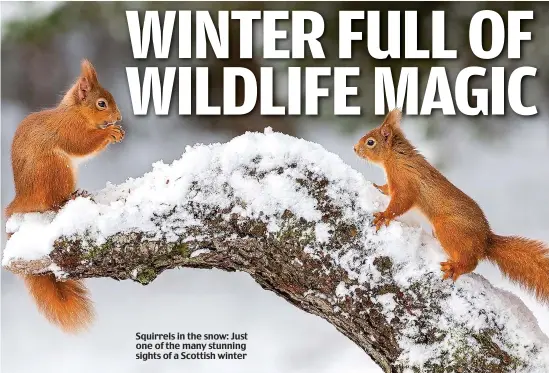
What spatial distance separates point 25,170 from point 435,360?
4.80 feet

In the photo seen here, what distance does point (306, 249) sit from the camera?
2.16m

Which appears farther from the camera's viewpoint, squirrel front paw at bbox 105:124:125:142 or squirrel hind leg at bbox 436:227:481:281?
squirrel front paw at bbox 105:124:125:142

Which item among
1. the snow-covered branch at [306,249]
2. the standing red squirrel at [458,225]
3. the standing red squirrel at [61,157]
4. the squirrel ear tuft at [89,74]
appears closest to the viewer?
the snow-covered branch at [306,249]

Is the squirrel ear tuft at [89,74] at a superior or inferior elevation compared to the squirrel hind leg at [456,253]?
superior

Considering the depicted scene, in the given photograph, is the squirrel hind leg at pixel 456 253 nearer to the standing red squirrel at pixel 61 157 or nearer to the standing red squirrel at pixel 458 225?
the standing red squirrel at pixel 458 225

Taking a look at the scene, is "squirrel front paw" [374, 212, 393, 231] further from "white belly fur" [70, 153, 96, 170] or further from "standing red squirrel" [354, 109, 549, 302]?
"white belly fur" [70, 153, 96, 170]

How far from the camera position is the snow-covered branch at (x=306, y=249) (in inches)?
84.2

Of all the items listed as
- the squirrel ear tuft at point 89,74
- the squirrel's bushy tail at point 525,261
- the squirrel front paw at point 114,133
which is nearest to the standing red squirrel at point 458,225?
the squirrel's bushy tail at point 525,261

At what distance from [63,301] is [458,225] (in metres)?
1.35

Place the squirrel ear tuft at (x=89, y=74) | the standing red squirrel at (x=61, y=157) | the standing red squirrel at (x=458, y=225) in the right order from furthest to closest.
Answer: the squirrel ear tuft at (x=89, y=74) < the standing red squirrel at (x=61, y=157) < the standing red squirrel at (x=458, y=225)

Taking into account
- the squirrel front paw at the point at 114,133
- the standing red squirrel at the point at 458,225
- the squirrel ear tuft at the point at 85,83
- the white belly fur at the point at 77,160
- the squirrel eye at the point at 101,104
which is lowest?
the standing red squirrel at the point at 458,225

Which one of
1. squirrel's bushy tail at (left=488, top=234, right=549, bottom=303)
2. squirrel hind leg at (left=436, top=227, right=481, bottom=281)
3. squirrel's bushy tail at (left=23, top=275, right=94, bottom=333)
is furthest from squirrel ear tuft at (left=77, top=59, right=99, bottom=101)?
squirrel's bushy tail at (left=488, top=234, right=549, bottom=303)

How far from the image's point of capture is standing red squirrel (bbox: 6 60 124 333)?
240cm

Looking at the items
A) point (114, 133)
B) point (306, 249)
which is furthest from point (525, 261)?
point (114, 133)
